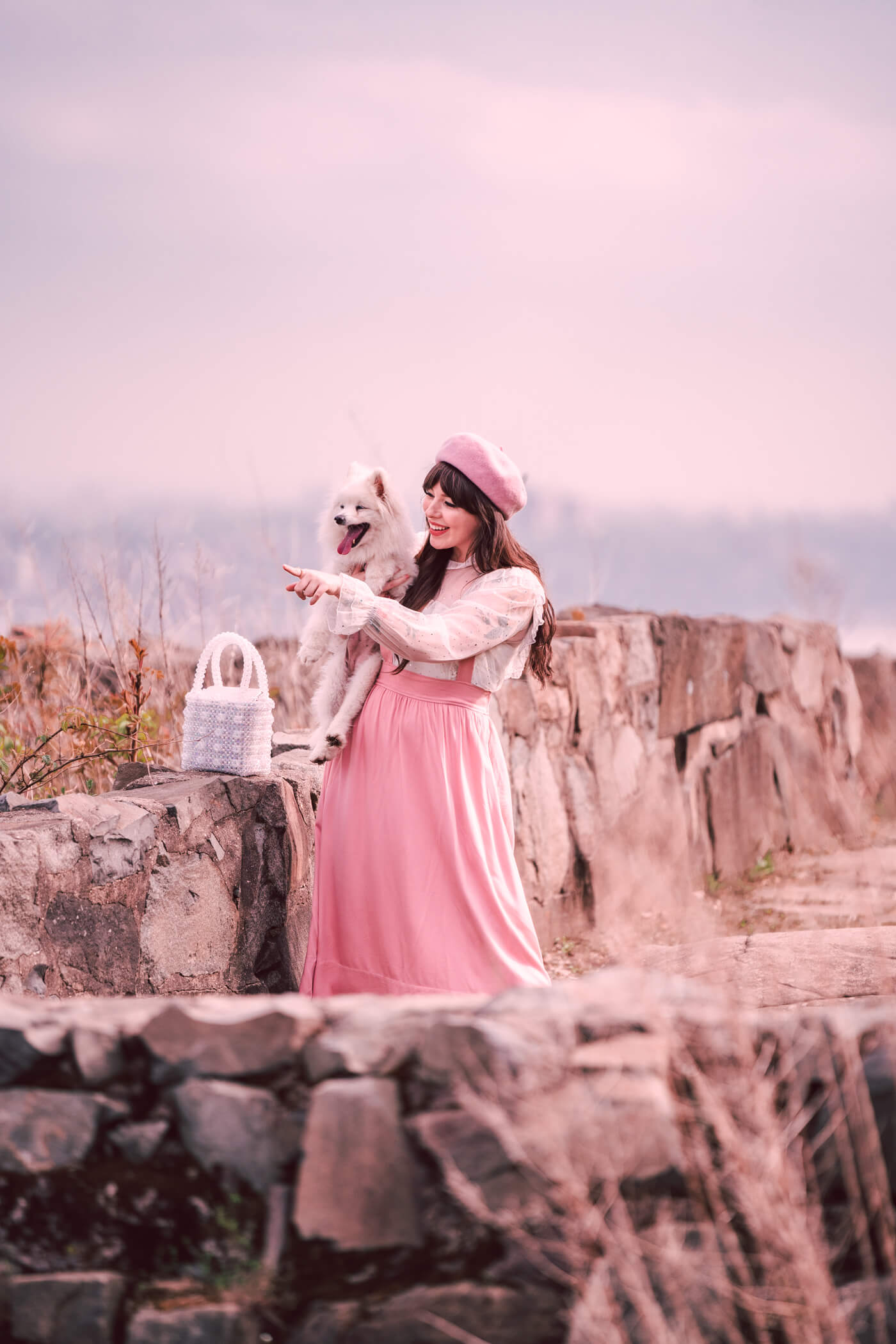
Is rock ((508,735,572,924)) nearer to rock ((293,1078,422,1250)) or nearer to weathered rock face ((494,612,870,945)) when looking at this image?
weathered rock face ((494,612,870,945))

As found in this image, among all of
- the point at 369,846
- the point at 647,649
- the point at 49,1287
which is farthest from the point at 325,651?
the point at 647,649

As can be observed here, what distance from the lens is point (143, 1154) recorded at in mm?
1570

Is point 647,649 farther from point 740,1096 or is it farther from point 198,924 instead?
point 740,1096

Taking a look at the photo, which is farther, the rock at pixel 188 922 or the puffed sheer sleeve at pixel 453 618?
the rock at pixel 188 922

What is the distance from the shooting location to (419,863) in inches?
113

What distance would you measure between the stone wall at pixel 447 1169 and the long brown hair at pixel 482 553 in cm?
157

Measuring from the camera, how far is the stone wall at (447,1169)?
1.43 m

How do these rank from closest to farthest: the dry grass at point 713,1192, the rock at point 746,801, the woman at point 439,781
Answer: the dry grass at point 713,1192 → the woman at point 439,781 → the rock at point 746,801

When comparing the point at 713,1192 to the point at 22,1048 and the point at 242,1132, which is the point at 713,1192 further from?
the point at 22,1048

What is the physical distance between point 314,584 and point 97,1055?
138 cm

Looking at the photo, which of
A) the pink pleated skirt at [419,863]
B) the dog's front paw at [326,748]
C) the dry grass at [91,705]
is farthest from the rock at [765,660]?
the dog's front paw at [326,748]

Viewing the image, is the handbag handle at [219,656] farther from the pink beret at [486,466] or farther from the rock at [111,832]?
the pink beret at [486,466]

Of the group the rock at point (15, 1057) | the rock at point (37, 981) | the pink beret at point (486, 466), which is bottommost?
the rock at point (15, 1057)

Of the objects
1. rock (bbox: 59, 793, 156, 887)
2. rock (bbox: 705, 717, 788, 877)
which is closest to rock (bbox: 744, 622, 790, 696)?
rock (bbox: 705, 717, 788, 877)
